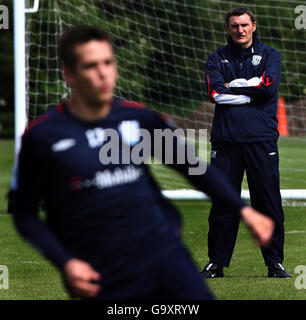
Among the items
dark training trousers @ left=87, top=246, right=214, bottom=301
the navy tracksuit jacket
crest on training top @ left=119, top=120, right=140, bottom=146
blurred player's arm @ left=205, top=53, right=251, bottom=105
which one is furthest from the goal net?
dark training trousers @ left=87, top=246, right=214, bottom=301

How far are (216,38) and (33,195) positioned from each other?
56.7 ft

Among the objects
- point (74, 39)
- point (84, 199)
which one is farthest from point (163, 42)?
point (84, 199)

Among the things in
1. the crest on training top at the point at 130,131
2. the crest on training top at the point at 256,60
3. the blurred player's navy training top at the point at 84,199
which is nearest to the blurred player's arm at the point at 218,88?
the crest on training top at the point at 256,60

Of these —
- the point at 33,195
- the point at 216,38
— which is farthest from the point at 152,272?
the point at 216,38

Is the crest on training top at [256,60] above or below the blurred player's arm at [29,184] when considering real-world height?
above

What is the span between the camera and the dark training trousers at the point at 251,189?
761 cm

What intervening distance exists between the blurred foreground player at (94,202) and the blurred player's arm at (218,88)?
4.04 metres

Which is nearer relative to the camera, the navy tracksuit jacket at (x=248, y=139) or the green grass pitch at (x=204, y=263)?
the green grass pitch at (x=204, y=263)

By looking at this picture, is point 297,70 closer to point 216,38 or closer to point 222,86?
point 216,38

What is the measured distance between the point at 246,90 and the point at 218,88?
0.87 feet

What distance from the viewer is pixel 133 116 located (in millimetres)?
3787

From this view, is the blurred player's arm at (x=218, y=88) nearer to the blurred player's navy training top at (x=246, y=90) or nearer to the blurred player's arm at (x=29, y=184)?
the blurred player's navy training top at (x=246, y=90)

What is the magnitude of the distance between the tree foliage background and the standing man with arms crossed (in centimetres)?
815

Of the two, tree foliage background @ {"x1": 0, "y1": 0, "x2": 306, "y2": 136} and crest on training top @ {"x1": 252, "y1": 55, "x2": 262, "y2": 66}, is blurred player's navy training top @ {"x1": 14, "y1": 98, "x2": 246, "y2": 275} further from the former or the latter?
tree foliage background @ {"x1": 0, "y1": 0, "x2": 306, "y2": 136}
